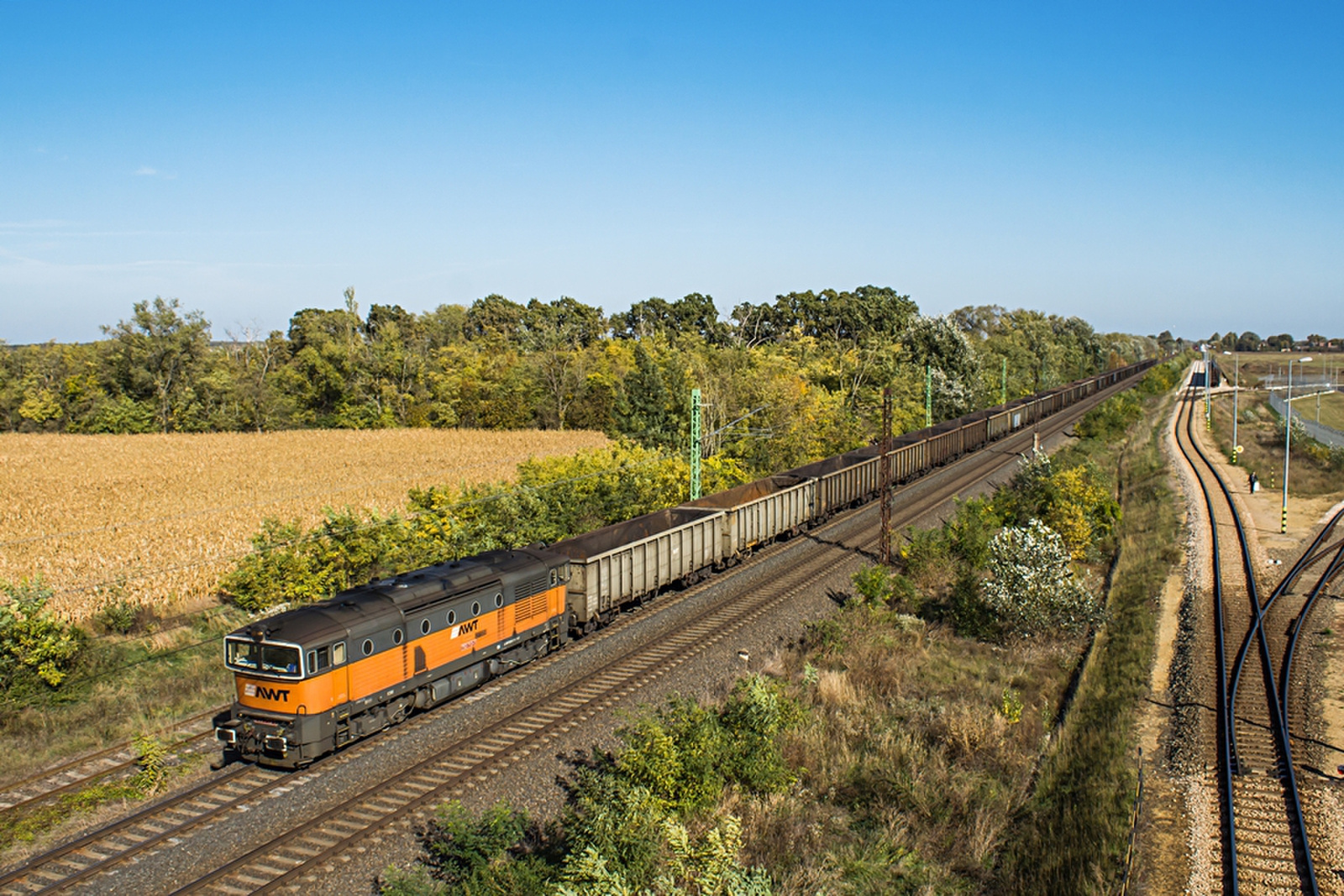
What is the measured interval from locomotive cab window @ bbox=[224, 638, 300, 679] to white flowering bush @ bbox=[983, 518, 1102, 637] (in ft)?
58.8

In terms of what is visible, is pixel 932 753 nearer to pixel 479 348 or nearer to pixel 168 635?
pixel 168 635

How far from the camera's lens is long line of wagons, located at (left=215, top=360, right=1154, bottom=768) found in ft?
52.4

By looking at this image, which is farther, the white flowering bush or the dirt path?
the white flowering bush

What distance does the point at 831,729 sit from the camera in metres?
18.1

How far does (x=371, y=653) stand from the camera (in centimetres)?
1706

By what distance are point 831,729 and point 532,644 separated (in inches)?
316

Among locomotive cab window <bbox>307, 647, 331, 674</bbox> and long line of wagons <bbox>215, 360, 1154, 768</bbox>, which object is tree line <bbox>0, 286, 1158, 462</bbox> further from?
locomotive cab window <bbox>307, 647, 331, 674</bbox>

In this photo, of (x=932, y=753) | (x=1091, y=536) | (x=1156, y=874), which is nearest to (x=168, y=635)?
(x=932, y=753)

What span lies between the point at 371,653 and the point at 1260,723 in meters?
18.9

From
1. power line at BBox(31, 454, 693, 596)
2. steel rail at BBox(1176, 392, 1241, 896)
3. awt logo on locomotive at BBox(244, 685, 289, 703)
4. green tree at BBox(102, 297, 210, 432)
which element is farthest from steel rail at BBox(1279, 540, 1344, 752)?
green tree at BBox(102, 297, 210, 432)

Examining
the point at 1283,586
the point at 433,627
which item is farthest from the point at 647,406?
the point at 433,627

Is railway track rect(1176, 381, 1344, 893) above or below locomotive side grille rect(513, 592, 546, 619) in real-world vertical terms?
below

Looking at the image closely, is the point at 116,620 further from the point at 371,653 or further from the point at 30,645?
the point at 371,653


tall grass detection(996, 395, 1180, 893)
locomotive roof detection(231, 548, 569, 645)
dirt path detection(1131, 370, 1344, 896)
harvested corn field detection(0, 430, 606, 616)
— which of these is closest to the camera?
tall grass detection(996, 395, 1180, 893)
